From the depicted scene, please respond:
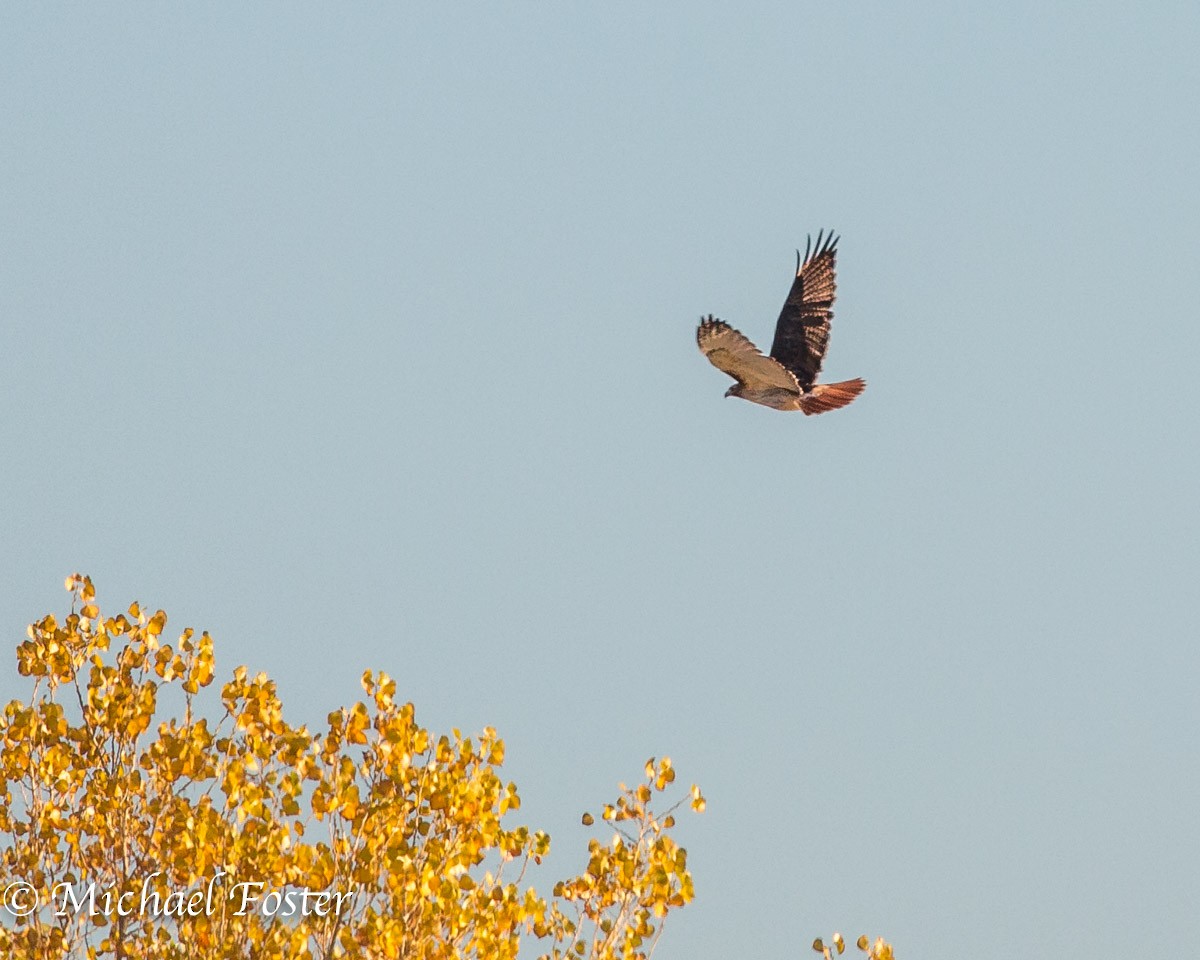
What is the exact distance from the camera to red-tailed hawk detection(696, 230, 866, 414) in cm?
1426

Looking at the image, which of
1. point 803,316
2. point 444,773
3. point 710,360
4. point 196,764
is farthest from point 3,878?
point 803,316

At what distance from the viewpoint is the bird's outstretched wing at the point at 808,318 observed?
15.3 m

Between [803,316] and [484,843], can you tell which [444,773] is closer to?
[484,843]

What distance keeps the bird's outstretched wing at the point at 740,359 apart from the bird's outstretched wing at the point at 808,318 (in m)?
0.38

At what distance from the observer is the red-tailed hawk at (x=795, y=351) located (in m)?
14.3

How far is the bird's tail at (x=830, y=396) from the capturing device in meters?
15.1

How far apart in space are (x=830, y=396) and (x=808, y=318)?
0.75 metres

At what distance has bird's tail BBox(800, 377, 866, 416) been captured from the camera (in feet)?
49.4

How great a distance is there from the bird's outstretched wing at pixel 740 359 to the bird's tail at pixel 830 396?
0.22 meters

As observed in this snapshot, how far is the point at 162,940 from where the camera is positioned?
6.60m

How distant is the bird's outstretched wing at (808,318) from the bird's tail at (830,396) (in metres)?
0.09

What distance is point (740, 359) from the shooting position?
14453 mm

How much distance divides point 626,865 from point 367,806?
92 cm

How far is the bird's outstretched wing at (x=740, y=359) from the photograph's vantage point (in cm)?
1403
